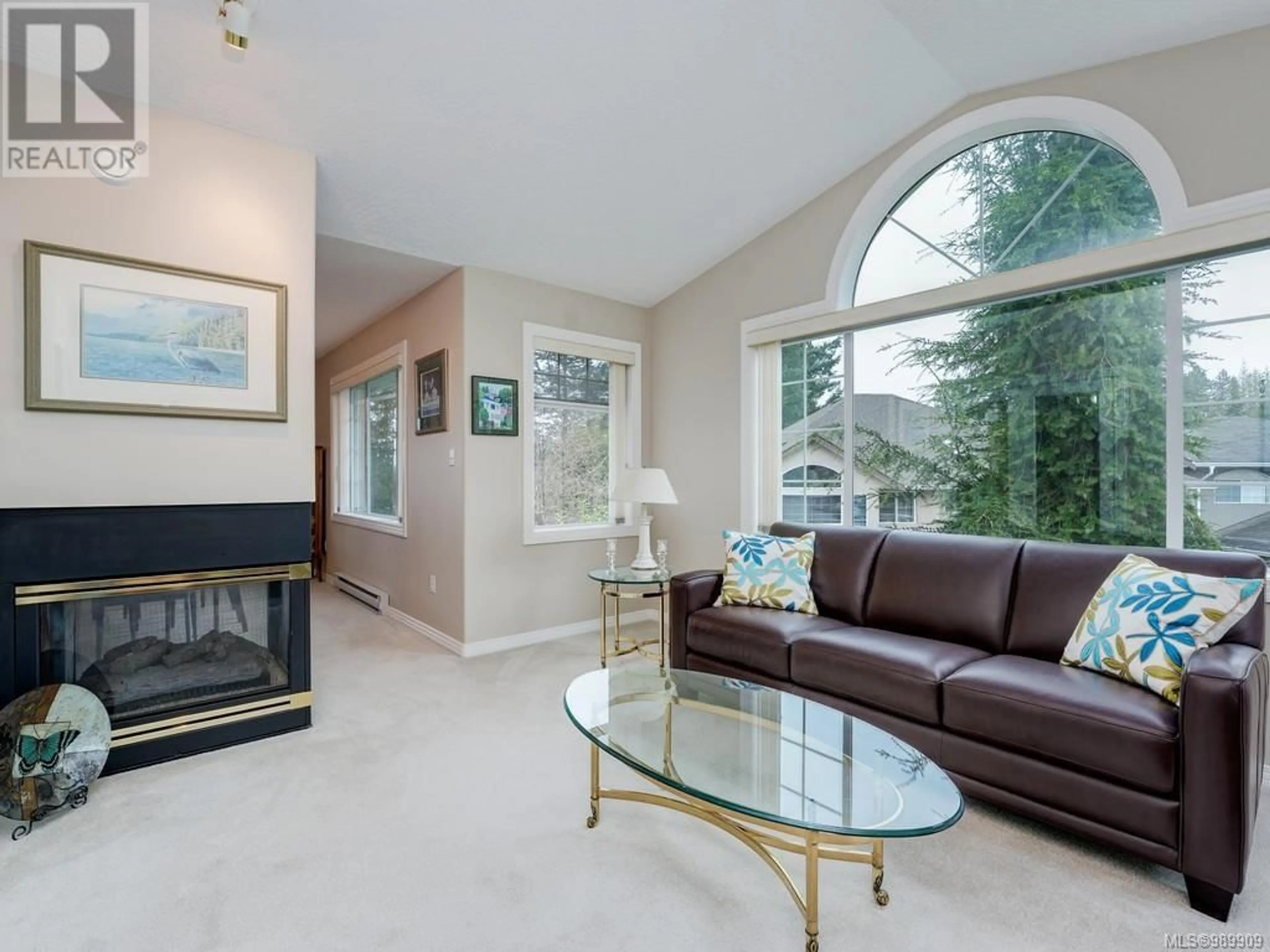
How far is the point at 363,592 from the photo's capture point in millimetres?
5328

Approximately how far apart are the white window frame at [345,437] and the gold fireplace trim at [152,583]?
187 centimetres

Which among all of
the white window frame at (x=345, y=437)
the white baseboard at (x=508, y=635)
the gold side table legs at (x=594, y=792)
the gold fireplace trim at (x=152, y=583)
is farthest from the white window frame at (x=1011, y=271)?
the gold fireplace trim at (x=152, y=583)

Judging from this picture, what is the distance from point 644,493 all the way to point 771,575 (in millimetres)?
951

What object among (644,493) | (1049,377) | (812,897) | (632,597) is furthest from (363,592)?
(1049,377)

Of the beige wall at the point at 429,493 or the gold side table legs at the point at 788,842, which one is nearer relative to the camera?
the gold side table legs at the point at 788,842

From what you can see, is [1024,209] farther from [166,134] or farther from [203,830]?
[203,830]

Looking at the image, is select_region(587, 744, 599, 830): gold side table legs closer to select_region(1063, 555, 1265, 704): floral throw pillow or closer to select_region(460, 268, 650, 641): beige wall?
select_region(1063, 555, 1265, 704): floral throw pillow

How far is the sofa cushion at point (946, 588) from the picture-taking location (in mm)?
2572

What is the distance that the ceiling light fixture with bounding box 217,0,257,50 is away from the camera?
1.99m

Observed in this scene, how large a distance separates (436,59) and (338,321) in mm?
3263

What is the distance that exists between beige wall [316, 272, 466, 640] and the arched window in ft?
8.63

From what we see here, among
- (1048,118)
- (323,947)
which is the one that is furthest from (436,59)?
(323,947)

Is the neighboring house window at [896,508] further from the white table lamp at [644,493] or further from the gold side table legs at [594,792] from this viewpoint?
the gold side table legs at [594,792]

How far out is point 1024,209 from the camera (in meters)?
3.04
